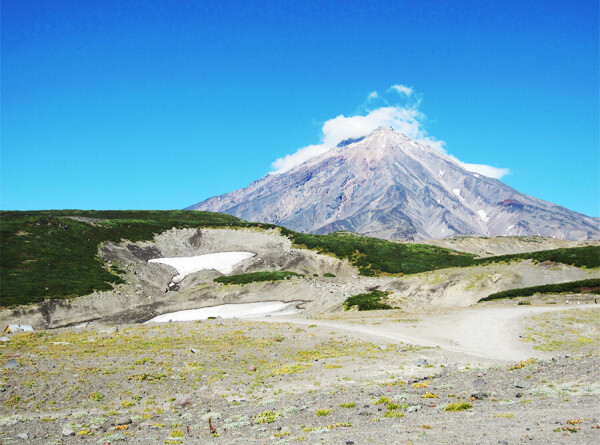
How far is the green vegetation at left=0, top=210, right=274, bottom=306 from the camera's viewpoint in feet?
225

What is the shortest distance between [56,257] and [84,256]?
6472mm

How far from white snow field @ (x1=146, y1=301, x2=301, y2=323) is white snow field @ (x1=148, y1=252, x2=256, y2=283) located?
29.5 m

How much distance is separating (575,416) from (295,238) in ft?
354

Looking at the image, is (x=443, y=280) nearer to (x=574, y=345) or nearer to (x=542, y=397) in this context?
(x=574, y=345)

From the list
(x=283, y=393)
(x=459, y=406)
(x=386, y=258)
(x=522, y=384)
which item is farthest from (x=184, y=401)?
(x=386, y=258)

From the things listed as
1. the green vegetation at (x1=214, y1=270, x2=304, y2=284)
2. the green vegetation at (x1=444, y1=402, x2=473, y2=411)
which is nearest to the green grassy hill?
the green vegetation at (x1=214, y1=270, x2=304, y2=284)

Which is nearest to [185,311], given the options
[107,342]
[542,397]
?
[107,342]

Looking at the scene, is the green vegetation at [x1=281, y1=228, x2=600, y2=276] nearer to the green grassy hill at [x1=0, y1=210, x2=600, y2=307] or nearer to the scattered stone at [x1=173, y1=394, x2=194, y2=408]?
the green grassy hill at [x1=0, y1=210, x2=600, y2=307]

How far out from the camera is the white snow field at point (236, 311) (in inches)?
2470

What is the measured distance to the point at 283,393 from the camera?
21234 millimetres

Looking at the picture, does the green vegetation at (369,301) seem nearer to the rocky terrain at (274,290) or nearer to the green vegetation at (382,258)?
the rocky terrain at (274,290)

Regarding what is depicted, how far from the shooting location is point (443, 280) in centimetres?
6506

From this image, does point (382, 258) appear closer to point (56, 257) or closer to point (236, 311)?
point (236, 311)

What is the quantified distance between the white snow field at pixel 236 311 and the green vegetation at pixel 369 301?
858 centimetres
